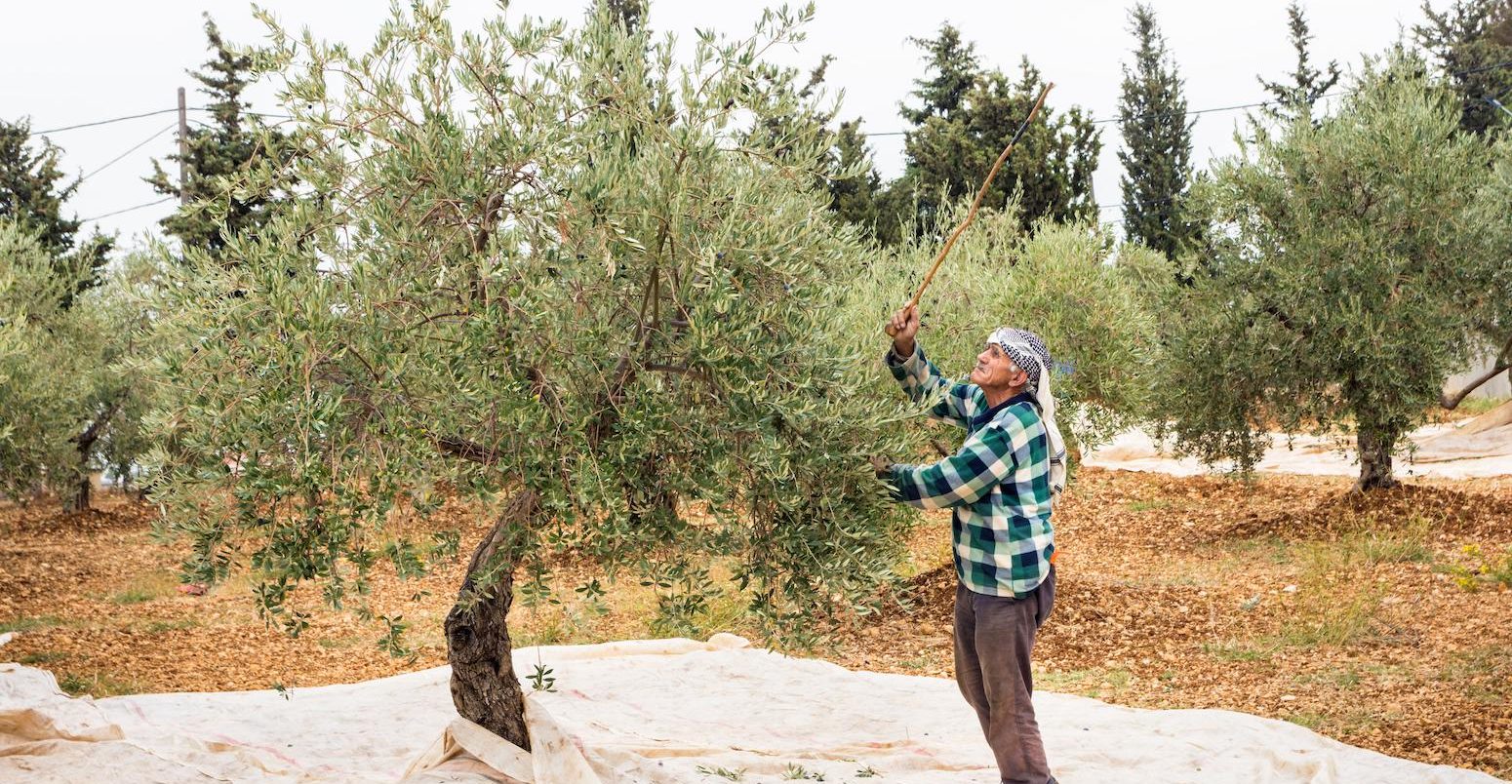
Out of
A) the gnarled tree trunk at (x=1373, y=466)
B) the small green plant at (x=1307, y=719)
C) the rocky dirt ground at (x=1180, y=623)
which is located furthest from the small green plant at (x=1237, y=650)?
the gnarled tree trunk at (x=1373, y=466)

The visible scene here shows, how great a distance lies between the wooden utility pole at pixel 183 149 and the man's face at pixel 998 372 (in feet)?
83.4

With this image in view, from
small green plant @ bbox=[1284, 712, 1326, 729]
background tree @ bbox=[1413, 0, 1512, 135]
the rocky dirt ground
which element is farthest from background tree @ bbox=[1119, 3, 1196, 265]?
small green plant @ bbox=[1284, 712, 1326, 729]

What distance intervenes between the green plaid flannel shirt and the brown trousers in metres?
0.10

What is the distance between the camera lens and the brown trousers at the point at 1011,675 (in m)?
5.85

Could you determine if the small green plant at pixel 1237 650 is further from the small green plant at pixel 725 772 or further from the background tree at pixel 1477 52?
the background tree at pixel 1477 52

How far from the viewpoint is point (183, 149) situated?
30.2 m

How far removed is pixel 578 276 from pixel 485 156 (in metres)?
0.65

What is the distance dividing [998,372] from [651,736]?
3642 millimetres

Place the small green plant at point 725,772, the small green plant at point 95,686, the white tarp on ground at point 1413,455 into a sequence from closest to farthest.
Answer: the small green plant at point 725,772, the small green plant at point 95,686, the white tarp on ground at point 1413,455

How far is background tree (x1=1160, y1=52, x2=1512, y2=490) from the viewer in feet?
48.8

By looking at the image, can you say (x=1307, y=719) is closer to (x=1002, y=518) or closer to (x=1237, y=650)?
(x=1237, y=650)

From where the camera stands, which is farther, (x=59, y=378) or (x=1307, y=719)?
(x=59, y=378)

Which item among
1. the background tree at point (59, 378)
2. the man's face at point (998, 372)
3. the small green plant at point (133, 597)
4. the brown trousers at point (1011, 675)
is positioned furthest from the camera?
the background tree at point (59, 378)

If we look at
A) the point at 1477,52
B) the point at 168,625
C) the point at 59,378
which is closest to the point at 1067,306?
the point at 168,625
